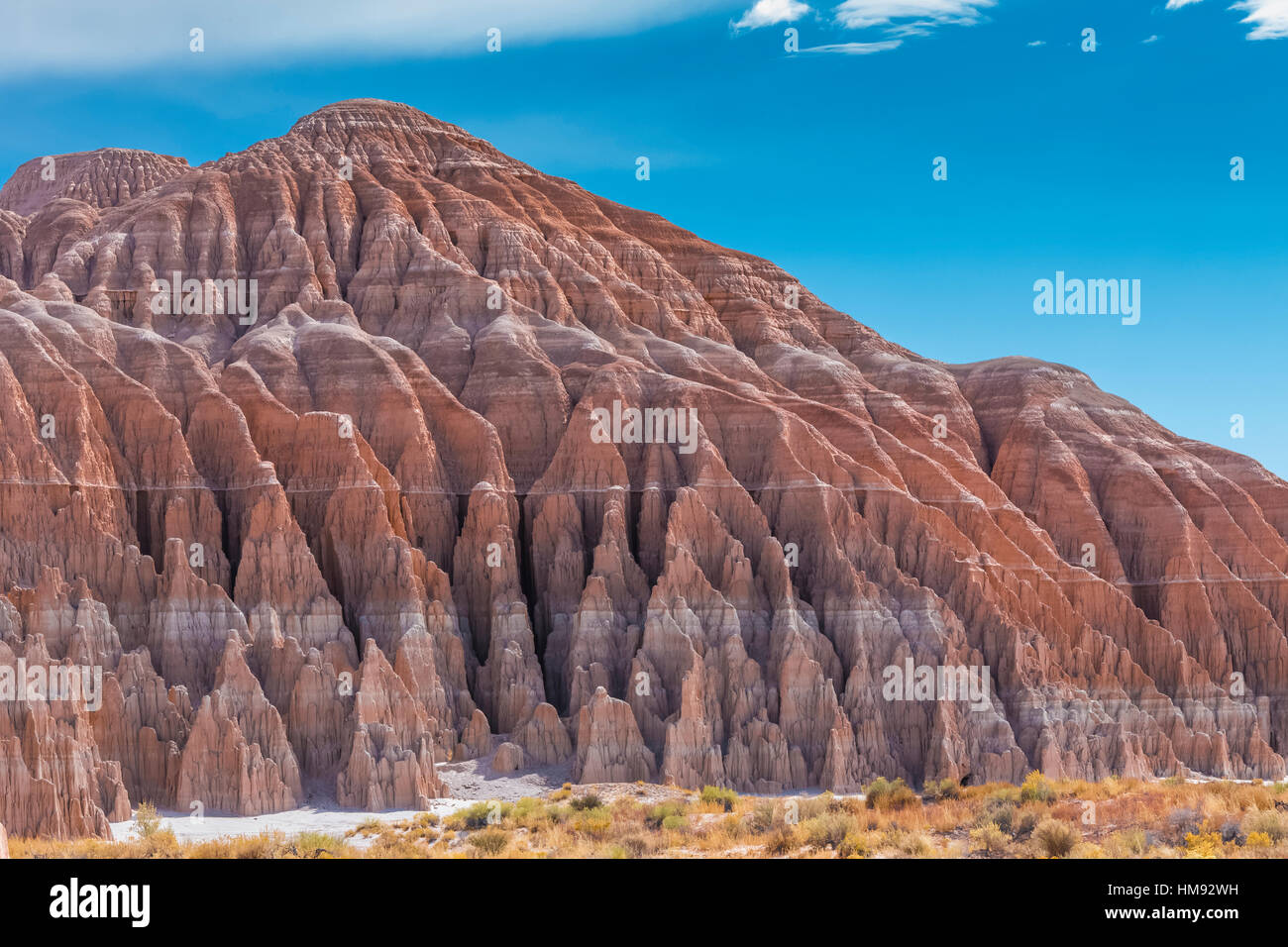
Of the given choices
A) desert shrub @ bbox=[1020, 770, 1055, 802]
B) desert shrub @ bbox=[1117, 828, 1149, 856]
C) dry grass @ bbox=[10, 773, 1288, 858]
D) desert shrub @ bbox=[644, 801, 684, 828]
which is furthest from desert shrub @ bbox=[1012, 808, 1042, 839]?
desert shrub @ bbox=[644, 801, 684, 828]

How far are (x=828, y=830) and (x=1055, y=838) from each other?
21.1 ft

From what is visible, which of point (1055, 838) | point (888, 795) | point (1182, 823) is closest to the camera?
point (1055, 838)

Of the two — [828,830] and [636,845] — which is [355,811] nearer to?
[636,845]

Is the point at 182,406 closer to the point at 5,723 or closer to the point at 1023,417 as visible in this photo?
the point at 5,723

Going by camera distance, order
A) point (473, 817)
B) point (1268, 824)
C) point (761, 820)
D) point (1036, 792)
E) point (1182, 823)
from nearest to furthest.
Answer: point (1268, 824), point (1182, 823), point (761, 820), point (1036, 792), point (473, 817)

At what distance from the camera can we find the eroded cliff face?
59219 millimetres

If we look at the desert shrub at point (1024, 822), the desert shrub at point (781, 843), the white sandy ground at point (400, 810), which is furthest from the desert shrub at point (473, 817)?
the desert shrub at point (1024, 822)

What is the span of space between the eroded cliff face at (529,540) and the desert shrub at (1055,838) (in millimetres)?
22990

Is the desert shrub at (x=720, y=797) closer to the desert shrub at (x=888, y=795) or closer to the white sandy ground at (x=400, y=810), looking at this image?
the white sandy ground at (x=400, y=810)

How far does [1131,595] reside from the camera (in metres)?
85.0

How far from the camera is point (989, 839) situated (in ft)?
129

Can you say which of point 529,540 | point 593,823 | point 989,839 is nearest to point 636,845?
point 593,823

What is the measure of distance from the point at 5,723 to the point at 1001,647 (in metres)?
41.4

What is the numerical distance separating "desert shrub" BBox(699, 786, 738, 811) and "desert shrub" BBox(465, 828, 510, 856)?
12.0 m
